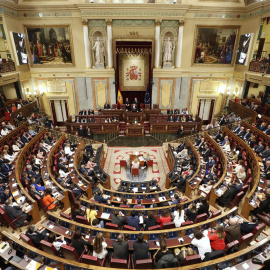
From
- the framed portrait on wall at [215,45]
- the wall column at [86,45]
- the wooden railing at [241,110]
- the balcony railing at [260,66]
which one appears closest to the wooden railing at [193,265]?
the wooden railing at [241,110]

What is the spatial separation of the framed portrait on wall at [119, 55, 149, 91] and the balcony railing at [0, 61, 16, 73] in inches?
308

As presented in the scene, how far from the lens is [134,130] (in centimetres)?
1415

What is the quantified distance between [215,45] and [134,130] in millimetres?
9421

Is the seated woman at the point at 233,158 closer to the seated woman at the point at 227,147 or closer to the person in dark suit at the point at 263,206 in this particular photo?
the seated woman at the point at 227,147

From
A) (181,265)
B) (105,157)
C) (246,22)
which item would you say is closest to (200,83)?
(246,22)

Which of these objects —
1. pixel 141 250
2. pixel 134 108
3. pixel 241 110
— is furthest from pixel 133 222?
pixel 241 110

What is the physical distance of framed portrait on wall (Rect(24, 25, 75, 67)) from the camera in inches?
579

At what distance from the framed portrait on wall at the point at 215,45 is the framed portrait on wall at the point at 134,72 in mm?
4030

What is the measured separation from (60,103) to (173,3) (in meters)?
11.6

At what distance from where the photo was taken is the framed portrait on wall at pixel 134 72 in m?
16.3

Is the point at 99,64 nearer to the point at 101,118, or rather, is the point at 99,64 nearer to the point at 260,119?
the point at 101,118

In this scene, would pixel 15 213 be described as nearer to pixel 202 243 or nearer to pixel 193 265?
pixel 193 265

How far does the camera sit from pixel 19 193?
6793mm

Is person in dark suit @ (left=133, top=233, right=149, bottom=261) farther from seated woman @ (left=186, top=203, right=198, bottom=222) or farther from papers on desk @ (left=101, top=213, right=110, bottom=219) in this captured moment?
seated woman @ (left=186, top=203, right=198, bottom=222)
